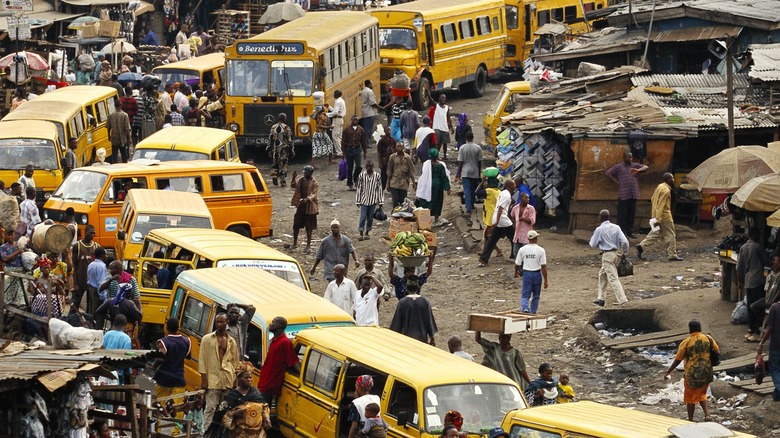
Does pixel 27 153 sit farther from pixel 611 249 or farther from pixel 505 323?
pixel 505 323

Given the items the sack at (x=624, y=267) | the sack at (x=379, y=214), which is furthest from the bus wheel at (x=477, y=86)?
the sack at (x=624, y=267)

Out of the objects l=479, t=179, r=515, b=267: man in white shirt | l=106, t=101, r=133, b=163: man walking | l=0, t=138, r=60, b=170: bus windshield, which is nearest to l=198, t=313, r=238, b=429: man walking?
l=479, t=179, r=515, b=267: man in white shirt

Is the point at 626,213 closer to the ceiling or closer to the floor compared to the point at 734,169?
closer to the floor

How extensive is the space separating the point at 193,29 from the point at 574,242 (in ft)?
91.3

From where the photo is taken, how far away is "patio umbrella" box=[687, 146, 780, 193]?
2006 centimetres

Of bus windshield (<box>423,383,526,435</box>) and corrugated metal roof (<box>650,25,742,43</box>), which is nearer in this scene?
bus windshield (<box>423,383,526,435</box>)

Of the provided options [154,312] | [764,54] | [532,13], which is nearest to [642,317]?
[154,312]

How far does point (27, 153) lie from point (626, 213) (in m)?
10.3

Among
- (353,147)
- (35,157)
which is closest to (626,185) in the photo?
(353,147)

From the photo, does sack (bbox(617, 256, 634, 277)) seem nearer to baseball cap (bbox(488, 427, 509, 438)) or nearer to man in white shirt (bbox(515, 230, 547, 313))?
man in white shirt (bbox(515, 230, 547, 313))

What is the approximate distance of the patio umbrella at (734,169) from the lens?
20062 millimetres

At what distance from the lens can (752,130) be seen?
24562 millimetres

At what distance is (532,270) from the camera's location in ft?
65.3

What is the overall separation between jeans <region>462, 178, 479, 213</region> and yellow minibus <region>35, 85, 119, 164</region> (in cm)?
728
